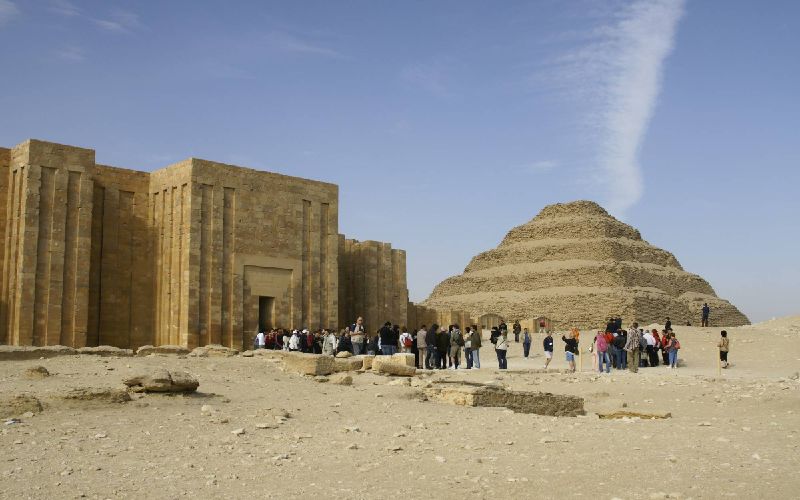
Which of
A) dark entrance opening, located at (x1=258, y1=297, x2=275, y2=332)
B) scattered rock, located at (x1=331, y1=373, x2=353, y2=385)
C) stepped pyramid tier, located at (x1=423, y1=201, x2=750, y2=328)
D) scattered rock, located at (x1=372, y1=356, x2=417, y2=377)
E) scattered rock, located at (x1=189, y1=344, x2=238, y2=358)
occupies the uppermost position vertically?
stepped pyramid tier, located at (x1=423, y1=201, x2=750, y2=328)

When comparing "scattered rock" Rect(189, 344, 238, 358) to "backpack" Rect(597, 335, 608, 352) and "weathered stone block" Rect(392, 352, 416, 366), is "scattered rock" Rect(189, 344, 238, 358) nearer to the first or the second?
"weathered stone block" Rect(392, 352, 416, 366)

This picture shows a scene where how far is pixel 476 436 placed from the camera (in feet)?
27.9

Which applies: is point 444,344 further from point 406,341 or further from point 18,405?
point 18,405

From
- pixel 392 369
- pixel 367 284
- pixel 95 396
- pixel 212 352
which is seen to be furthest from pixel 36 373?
pixel 367 284

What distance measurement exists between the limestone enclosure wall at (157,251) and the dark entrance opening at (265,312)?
42 millimetres

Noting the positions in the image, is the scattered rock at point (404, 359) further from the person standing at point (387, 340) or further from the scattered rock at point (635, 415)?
the scattered rock at point (635, 415)

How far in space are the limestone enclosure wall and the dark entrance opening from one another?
1.6 inches

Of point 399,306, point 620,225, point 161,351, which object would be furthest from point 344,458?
point 620,225

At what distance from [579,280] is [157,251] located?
4630 cm

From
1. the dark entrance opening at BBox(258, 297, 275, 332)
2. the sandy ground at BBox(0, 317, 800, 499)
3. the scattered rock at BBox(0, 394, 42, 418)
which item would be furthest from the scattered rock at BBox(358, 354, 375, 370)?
the dark entrance opening at BBox(258, 297, 275, 332)

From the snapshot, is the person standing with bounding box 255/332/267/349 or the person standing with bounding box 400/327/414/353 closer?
the person standing with bounding box 400/327/414/353

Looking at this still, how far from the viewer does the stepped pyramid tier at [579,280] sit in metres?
59.0

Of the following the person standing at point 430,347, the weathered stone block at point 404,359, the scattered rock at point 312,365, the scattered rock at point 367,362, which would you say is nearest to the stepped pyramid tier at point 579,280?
the person standing at point 430,347

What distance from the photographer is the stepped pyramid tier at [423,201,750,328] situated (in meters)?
59.0
